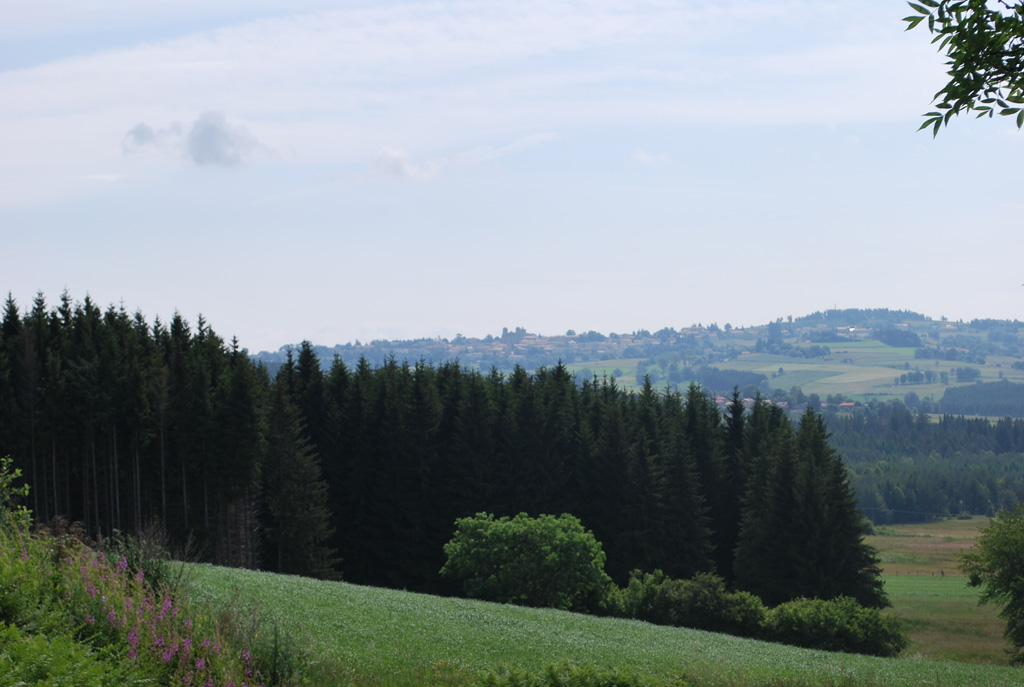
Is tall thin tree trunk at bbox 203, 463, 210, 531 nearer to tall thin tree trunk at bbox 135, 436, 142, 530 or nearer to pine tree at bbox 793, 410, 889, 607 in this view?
tall thin tree trunk at bbox 135, 436, 142, 530

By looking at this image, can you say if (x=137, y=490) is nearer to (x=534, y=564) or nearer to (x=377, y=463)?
(x=377, y=463)

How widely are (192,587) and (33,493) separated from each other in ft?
109

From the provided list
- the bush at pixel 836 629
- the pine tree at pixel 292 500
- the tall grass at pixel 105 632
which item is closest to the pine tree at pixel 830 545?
the bush at pixel 836 629

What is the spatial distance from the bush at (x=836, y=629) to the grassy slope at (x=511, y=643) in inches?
340

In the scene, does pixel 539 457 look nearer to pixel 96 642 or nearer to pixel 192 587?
pixel 192 587

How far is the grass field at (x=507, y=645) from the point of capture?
2208 cm

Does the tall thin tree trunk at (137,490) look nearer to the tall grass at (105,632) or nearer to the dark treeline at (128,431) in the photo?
the dark treeline at (128,431)

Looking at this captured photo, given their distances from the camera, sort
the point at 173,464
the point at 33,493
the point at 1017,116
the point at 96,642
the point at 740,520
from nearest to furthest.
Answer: the point at 1017,116 → the point at 96,642 → the point at 33,493 → the point at 173,464 → the point at 740,520

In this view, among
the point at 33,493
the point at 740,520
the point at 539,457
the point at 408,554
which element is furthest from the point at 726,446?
the point at 33,493

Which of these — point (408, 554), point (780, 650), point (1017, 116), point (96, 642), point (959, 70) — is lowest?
point (408, 554)

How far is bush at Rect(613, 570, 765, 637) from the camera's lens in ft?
136

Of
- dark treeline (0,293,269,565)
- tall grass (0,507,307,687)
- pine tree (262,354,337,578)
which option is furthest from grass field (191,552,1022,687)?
pine tree (262,354,337,578)

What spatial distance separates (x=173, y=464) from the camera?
55344 mm

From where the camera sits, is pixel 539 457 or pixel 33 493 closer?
pixel 33 493
